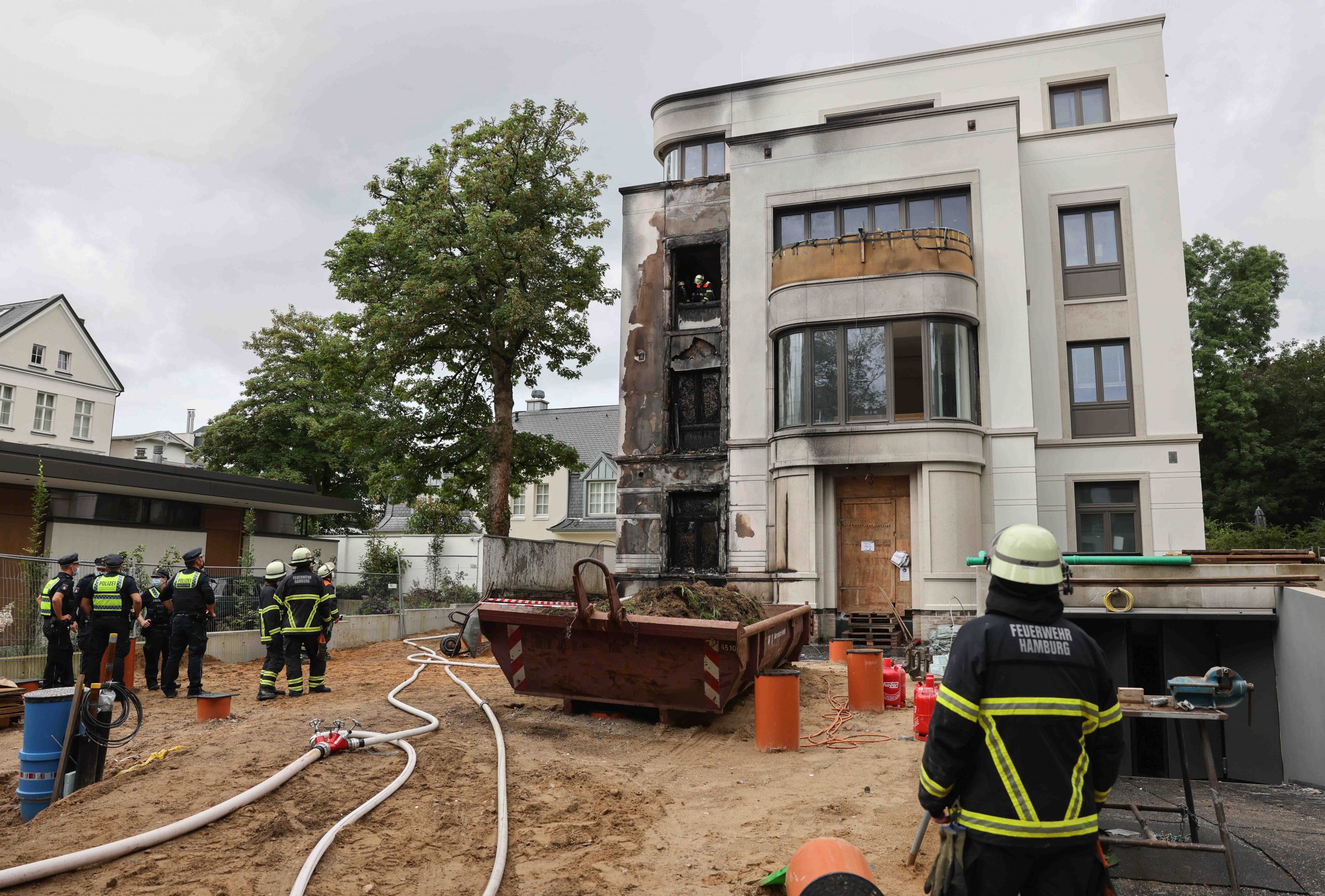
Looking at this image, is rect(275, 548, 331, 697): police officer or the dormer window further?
the dormer window

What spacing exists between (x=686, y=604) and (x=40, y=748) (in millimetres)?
5805

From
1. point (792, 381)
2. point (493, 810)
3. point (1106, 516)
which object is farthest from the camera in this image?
point (1106, 516)

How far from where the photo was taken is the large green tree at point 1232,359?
35.1 m

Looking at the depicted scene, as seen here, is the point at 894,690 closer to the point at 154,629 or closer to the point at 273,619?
the point at 273,619

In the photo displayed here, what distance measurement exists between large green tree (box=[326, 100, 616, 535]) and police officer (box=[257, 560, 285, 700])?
11.2 m

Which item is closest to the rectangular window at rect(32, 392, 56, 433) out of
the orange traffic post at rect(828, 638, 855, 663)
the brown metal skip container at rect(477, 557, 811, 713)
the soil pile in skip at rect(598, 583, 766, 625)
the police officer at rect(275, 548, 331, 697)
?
the police officer at rect(275, 548, 331, 697)

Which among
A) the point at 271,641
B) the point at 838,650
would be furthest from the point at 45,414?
the point at 838,650

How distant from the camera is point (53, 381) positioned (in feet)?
128

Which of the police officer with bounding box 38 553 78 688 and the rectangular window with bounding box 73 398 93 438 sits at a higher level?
the rectangular window with bounding box 73 398 93 438

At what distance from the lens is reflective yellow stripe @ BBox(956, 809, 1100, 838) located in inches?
130

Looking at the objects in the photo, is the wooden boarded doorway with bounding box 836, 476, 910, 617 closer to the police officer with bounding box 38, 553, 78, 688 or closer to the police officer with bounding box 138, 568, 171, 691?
the police officer with bounding box 138, 568, 171, 691

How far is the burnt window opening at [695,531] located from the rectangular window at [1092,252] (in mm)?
9649

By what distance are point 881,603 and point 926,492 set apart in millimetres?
2556

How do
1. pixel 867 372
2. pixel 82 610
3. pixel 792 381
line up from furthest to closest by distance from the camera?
1. pixel 792 381
2. pixel 867 372
3. pixel 82 610
